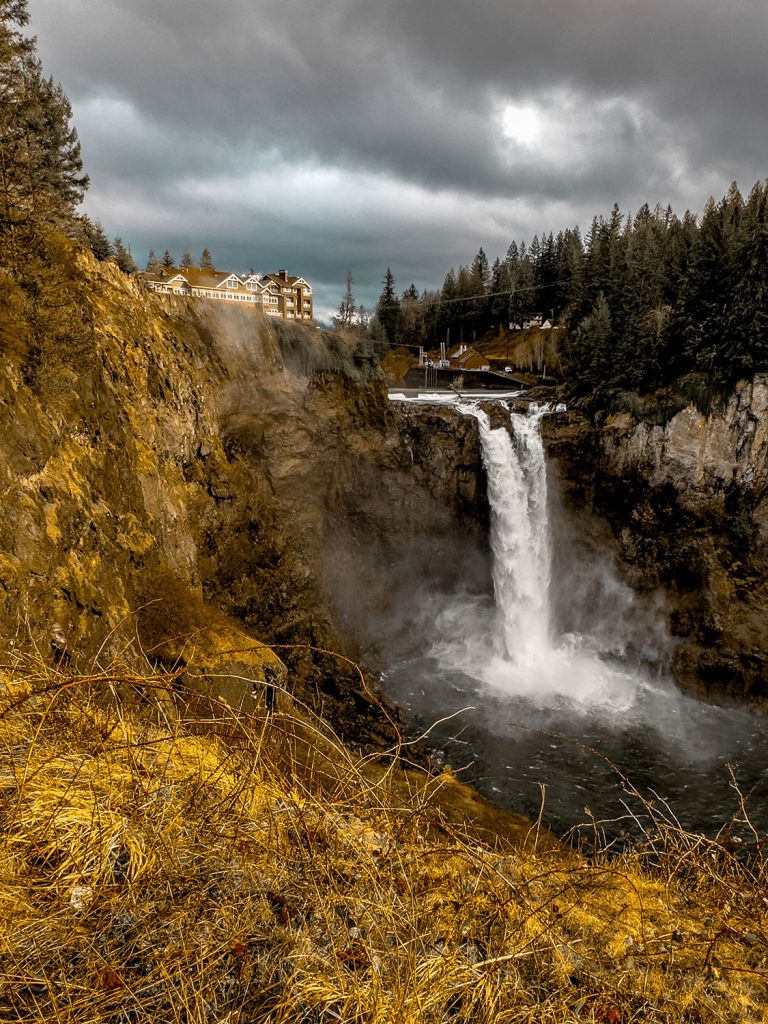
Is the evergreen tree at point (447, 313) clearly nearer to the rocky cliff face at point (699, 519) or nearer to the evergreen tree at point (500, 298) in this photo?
the evergreen tree at point (500, 298)

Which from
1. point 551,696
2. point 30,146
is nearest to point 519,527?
point 551,696

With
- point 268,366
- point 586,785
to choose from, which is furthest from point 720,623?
point 268,366

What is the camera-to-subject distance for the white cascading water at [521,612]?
2256 centimetres

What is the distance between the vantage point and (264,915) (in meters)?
2.11

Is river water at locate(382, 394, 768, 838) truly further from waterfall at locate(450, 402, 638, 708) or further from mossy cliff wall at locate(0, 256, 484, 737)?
mossy cliff wall at locate(0, 256, 484, 737)

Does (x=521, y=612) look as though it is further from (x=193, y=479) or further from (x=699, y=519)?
(x=193, y=479)

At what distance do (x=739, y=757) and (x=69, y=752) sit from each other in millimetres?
22388

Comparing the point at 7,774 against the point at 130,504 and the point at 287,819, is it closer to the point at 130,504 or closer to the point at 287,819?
the point at 287,819

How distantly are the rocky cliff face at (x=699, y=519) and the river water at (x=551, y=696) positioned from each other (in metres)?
1.30

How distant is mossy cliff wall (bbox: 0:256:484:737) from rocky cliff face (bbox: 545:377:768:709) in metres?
7.09

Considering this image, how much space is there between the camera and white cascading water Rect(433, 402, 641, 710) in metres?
22.6

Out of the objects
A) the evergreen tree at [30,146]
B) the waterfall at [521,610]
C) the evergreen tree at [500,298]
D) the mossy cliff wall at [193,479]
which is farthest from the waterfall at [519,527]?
the evergreen tree at [500,298]

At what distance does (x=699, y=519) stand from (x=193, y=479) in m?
22.7

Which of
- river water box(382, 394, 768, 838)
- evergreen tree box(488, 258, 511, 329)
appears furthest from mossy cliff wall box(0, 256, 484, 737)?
evergreen tree box(488, 258, 511, 329)
